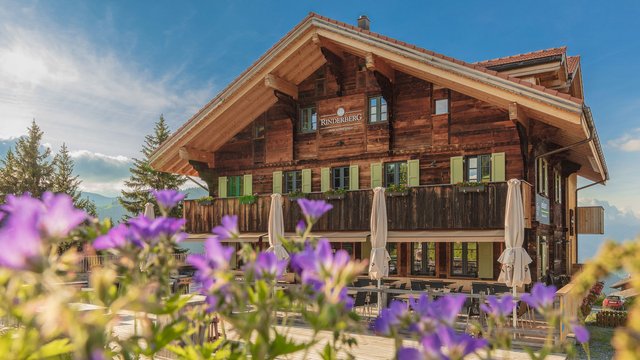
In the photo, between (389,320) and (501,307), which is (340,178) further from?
(389,320)

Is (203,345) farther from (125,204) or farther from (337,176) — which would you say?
(125,204)

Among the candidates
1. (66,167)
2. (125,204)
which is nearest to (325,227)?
(125,204)

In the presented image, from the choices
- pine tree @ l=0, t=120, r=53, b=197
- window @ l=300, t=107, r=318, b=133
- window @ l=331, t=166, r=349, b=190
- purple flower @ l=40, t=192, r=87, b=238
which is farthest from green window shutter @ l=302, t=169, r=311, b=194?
pine tree @ l=0, t=120, r=53, b=197

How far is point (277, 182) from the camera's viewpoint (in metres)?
20.1

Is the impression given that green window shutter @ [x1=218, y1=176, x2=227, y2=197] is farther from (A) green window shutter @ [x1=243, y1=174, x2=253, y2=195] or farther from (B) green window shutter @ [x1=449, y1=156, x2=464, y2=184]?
(B) green window shutter @ [x1=449, y1=156, x2=464, y2=184]

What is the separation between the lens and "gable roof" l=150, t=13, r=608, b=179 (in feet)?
46.9

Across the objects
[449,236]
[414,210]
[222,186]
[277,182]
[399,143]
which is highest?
[399,143]

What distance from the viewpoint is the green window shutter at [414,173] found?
17.0 metres

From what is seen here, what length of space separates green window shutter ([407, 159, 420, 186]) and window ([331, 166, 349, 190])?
106 inches

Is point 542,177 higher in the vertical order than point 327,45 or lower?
lower

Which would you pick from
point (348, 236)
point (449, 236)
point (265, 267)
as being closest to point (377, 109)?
point (348, 236)

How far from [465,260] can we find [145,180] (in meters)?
33.3

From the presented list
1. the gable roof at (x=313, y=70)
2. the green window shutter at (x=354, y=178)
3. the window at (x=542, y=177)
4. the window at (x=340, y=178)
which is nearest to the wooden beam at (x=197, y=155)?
the gable roof at (x=313, y=70)

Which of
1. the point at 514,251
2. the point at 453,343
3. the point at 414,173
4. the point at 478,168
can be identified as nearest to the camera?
the point at 453,343
